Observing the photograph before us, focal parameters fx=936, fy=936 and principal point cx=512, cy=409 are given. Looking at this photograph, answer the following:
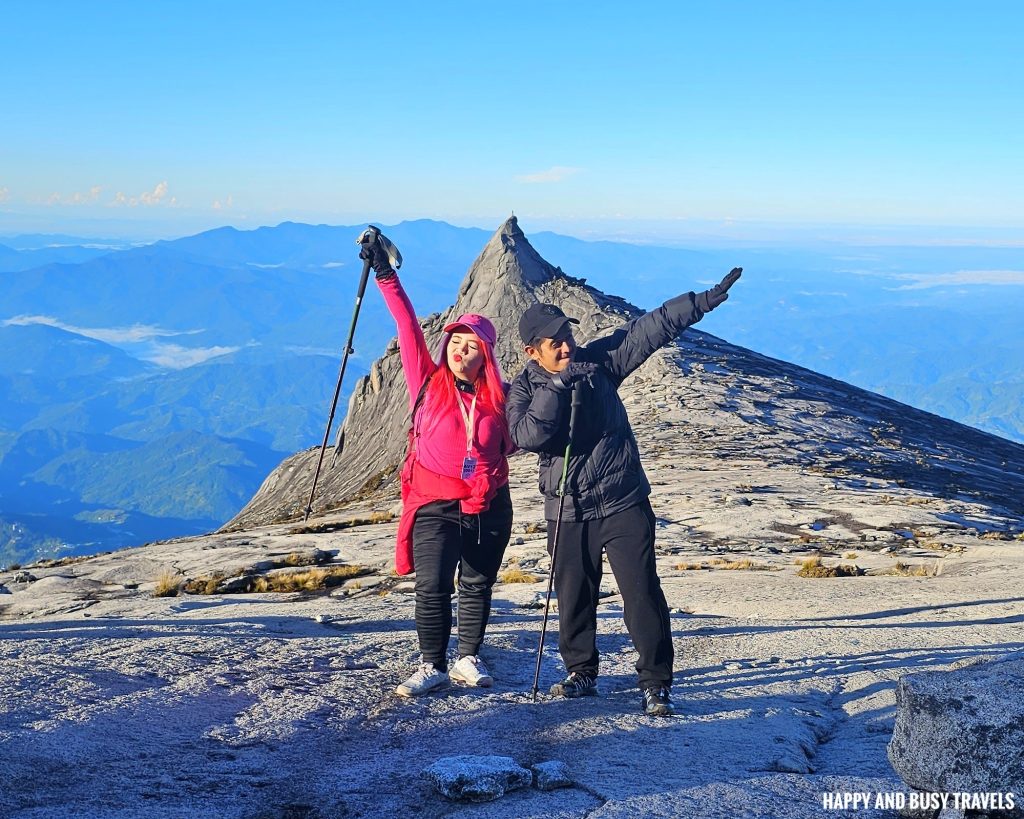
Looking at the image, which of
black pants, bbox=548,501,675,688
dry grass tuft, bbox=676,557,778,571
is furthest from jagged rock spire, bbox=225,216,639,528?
black pants, bbox=548,501,675,688

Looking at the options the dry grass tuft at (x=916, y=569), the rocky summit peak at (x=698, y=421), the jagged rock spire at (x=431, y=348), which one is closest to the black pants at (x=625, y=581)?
the dry grass tuft at (x=916, y=569)

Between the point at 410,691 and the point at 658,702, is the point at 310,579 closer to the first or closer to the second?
the point at 410,691

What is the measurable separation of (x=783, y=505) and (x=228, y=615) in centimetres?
1033

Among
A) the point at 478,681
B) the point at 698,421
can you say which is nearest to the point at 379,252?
the point at 478,681

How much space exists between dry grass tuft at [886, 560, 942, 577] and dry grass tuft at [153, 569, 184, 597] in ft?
35.3

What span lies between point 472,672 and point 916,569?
Answer: 8821mm

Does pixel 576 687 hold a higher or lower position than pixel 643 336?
lower

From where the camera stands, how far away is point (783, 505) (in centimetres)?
1727

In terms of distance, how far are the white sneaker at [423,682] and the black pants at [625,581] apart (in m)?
1.09

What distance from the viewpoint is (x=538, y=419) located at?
265 inches

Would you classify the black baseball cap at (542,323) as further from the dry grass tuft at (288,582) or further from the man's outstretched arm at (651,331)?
the dry grass tuft at (288,582)

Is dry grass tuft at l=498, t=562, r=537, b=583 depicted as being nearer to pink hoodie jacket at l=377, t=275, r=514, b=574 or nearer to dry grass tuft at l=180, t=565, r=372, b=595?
dry grass tuft at l=180, t=565, r=372, b=595

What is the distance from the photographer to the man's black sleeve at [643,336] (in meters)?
6.97

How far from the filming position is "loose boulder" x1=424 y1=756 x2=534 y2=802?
5125 mm
